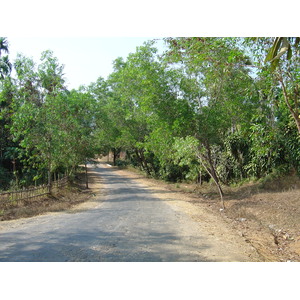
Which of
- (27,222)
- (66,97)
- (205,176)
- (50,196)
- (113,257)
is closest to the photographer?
(113,257)

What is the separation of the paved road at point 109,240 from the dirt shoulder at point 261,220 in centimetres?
86

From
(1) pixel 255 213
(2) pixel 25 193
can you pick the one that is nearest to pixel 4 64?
(2) pixel 25 193

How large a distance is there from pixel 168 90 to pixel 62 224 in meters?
7.62

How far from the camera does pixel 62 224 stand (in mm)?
7465

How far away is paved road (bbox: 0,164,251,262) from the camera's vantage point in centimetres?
475

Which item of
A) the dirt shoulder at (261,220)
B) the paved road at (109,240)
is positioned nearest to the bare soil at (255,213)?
the dirt shoulder at (261,220)

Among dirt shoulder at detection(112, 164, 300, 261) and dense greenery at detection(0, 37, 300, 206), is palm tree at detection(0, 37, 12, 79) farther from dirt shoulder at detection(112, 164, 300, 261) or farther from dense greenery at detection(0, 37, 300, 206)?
dirt shoulder at detection(112, 164, 300, 261)

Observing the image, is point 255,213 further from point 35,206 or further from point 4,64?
point 4,64

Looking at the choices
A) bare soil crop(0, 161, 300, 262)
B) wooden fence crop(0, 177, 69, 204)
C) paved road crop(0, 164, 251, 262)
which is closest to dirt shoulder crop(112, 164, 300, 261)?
bare soil crop(0, 161, 300, 262)

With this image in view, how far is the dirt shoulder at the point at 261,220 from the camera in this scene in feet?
20.4

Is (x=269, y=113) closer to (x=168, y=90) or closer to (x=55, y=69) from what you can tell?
(x=168, y=90)

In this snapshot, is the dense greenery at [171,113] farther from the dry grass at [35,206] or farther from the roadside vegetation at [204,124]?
the dry grass at [35,206]

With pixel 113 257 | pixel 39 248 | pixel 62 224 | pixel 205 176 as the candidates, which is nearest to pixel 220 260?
pixel 113 257

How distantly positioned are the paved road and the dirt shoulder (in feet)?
2.81
